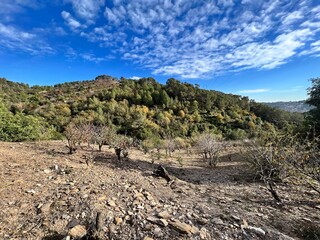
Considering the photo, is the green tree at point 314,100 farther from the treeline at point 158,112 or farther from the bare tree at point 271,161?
the treeline at point 158,112

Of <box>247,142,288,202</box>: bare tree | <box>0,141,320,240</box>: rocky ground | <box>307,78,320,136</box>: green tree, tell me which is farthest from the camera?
<box>307,78,320,136</box>: green tree

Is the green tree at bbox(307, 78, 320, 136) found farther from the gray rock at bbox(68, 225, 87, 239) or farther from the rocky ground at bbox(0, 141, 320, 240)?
the gray rock at bbox(68, 225, 87, 239)

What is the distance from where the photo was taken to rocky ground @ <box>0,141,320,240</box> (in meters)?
3.88

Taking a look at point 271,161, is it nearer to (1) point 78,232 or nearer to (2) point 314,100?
(1) point 78,232

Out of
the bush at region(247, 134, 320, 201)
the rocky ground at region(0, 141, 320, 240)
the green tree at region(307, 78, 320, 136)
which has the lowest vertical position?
the rocky ground at region(0, 141, 320, 240)

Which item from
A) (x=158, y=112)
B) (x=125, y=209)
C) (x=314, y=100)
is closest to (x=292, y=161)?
(x=125, y=209)

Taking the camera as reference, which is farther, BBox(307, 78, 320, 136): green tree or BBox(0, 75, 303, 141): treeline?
BBox(0, 75, 303, 141): treeline

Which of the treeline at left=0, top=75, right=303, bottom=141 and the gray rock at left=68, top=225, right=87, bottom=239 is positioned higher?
the treeline at left=0, top=75, right=303, bottom=141

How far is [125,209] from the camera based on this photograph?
4.70m

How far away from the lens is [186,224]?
4250 mm

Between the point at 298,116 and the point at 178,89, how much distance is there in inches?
1245

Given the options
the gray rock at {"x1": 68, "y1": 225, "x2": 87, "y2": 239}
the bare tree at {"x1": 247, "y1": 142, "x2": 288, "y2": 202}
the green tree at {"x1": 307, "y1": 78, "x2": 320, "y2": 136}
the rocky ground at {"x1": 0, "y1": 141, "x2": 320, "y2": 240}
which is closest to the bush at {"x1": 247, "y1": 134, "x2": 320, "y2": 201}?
the bare tree at {"x1": 247, "y1": 142, "x2": 288, "y2": 202}

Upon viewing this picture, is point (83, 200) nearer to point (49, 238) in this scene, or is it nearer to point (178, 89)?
point (49, 238)

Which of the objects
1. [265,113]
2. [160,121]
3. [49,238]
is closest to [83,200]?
[49,238]
